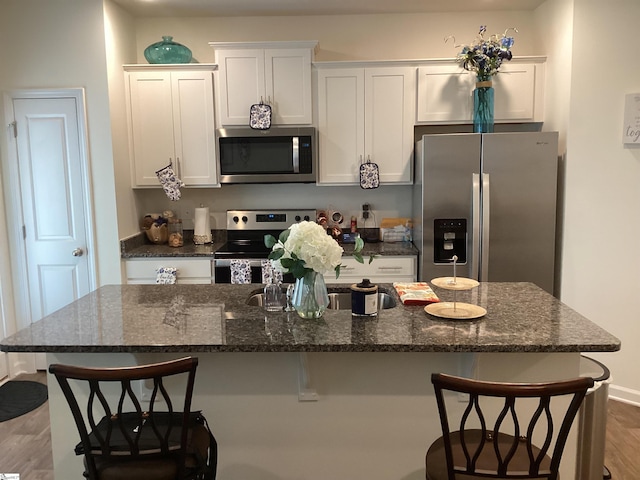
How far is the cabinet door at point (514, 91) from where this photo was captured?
145 inches

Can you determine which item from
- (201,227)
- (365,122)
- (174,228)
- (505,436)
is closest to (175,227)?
(174,228)

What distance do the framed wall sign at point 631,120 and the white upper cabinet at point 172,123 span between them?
2844 mm

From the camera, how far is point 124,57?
12.6 feet

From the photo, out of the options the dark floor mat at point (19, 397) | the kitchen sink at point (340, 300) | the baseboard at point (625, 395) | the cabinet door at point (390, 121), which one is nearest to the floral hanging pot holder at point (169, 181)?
the cabinet door at point (390, 121)

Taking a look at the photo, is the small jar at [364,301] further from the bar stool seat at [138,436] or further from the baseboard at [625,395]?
the baseboard at [625,395]

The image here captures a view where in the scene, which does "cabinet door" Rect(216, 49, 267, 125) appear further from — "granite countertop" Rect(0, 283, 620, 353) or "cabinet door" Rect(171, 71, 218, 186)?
"granite countertop" Rect(0, 283, 620, 353)

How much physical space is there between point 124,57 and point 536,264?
336cm

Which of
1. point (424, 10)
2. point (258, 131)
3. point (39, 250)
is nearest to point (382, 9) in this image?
point (424, 10)

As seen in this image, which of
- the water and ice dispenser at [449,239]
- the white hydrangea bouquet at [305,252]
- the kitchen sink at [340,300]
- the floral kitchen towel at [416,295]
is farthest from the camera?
the water and ice dispenser at [449,239]

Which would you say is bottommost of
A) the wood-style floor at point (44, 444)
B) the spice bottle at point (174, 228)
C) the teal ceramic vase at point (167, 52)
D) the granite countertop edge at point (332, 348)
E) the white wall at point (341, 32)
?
the wood-style floor at point (44, 444)

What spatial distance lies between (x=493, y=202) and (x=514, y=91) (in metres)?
0.95

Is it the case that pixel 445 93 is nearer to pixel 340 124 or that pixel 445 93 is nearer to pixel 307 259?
pixel 340 124

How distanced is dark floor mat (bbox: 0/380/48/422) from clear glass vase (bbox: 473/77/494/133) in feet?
11.6

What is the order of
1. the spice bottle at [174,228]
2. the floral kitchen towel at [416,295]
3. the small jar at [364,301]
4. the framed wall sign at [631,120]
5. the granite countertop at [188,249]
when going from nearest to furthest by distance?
the small jar at [364,301] < the floral kitchen towel at [416,295] < the framed wall sign at [631,120] < the granite countertop at [188,249] < the spice bottle at [174,228]
